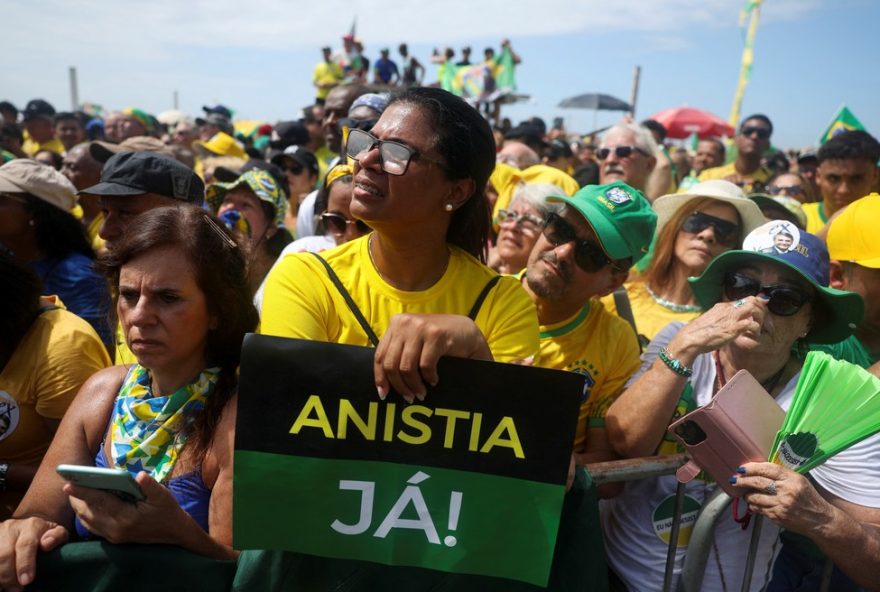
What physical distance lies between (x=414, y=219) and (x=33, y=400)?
5.18 ft

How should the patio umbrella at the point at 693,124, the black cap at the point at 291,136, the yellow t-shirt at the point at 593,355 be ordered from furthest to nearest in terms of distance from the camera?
the patio umbrella at the point at 693,124 → the black cap at the point at 291,136 → the yellow t-shirt at the point at 593,355

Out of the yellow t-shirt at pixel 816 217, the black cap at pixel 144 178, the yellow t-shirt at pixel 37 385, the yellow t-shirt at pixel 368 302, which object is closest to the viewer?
the yellow t-shirt at pixel 368 302

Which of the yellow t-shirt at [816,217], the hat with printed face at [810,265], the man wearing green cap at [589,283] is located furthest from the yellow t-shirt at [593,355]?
the yellow t-shirt at [816,217]

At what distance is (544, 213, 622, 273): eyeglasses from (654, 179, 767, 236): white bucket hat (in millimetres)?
1058

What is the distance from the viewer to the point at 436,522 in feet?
5.24

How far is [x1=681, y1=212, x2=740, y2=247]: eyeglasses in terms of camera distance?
3535mm

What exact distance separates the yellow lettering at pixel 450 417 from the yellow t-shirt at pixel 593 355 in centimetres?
110

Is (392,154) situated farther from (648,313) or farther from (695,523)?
(648,313)

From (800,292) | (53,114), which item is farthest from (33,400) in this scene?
(53,114)

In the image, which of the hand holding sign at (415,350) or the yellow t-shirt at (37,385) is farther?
the yellow t-shirt at (37,385)

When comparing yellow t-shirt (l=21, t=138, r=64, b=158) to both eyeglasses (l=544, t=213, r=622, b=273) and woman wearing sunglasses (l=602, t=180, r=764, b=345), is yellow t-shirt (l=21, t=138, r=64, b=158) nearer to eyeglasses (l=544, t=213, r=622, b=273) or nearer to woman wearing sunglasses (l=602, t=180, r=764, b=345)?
woman wearing sunglasses (l=602, t=180, r=764, b=345)

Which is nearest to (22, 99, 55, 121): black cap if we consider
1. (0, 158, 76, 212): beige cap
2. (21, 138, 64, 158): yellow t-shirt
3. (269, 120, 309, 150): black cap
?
(21, 138, 64, 158): yellow t-shirt

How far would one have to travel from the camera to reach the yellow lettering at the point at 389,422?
154 cm

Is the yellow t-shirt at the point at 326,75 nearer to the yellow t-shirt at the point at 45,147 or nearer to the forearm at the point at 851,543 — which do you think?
the yellow t-shirt at the point at 45,147
